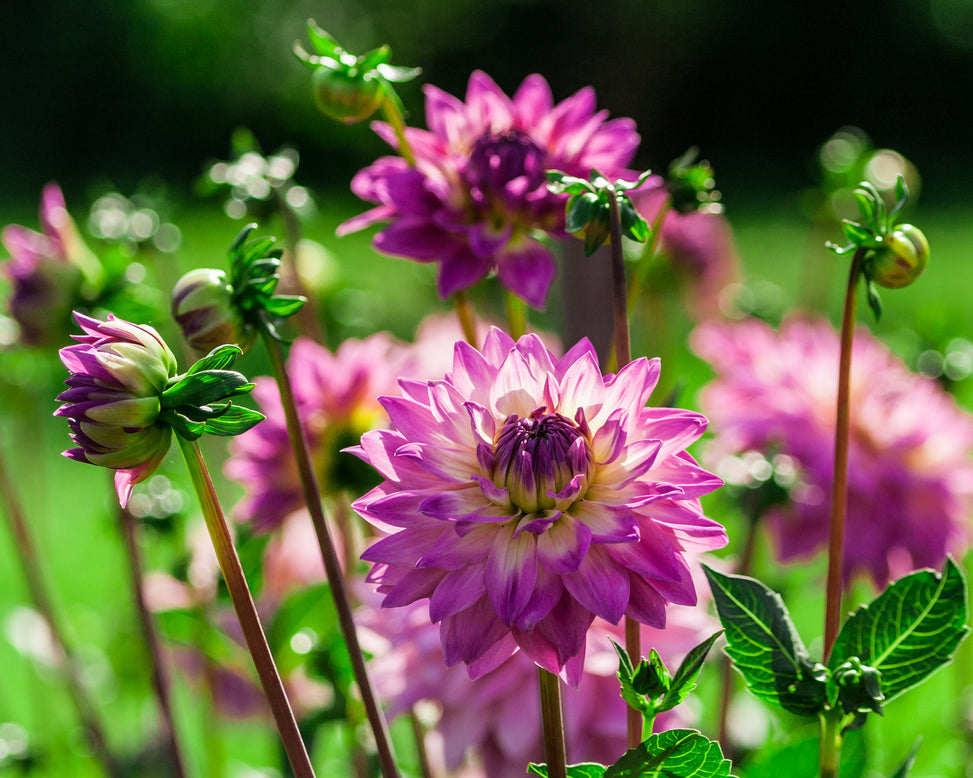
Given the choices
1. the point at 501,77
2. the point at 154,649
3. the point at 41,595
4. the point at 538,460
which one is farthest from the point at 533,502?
the point at 501,77

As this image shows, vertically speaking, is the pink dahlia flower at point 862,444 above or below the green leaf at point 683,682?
above

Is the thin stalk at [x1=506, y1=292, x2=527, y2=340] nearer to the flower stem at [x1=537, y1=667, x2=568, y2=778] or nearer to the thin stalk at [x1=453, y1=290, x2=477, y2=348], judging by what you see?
the thin stalk at [x1=453, y1=290, x2=477, y2=348]

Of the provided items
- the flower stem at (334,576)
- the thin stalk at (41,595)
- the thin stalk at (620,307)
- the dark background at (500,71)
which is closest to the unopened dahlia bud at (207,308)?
the flower stem at (334,576)

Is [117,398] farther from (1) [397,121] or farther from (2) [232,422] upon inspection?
(1) [397,121]

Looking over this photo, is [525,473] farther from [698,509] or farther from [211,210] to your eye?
[211,210]

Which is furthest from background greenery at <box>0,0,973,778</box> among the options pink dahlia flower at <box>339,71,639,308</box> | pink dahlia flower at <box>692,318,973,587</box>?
pink dahlia flower at <box>339,71,639,308</box>

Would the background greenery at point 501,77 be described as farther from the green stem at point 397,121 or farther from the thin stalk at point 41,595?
the green stem at point 397,121

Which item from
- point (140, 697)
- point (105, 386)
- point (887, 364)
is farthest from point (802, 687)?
point (140, 697)
